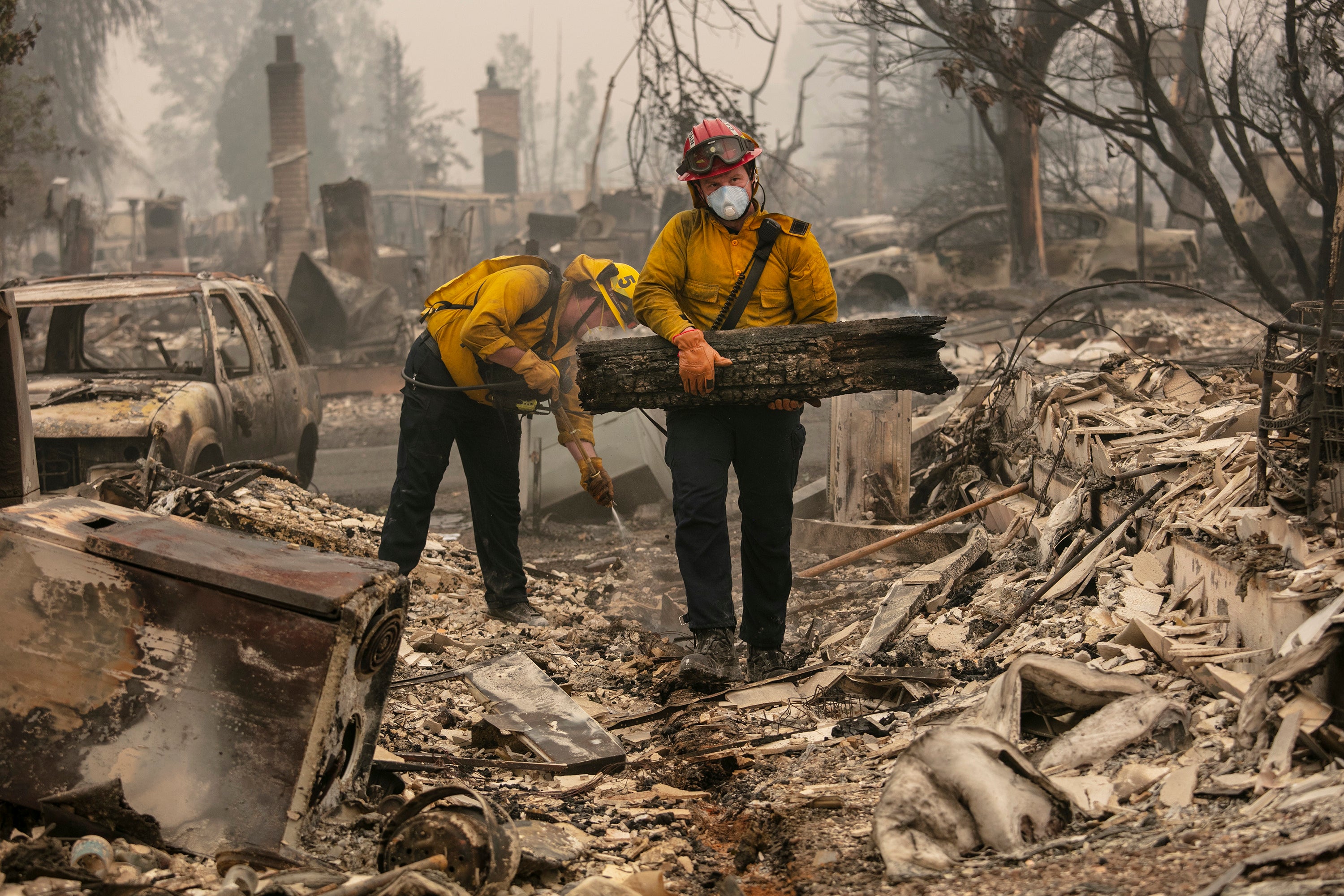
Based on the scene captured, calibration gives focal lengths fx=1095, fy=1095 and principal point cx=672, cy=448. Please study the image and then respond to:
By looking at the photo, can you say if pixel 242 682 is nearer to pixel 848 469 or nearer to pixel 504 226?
pixel 848 469

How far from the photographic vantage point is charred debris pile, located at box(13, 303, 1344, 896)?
2406 millimetres

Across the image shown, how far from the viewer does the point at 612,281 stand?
4984mm

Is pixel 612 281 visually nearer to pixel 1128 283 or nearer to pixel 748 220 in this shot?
pixel 748 220

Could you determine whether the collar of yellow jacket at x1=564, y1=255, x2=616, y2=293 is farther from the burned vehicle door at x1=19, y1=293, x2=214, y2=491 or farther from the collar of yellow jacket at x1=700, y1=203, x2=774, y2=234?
the burned vehicle door at x1=19, y1=293, x2=214, y2=491

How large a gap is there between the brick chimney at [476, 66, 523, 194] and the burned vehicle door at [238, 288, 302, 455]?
96.7 ft

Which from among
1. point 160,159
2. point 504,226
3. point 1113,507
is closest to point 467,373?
point 1113,507

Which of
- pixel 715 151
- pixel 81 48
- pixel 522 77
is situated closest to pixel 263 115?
pixel 81 48

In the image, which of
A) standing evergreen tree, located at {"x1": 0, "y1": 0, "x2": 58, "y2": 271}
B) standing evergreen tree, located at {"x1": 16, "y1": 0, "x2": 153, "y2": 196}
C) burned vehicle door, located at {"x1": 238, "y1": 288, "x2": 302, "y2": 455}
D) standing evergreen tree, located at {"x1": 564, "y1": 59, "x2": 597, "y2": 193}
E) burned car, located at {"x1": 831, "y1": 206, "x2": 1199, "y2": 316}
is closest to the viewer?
burned vehicle door, located at {"x1": 238, "y1": 288, "x2": 302, "y2": 455}

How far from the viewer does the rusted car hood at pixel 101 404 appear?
19.2 ft

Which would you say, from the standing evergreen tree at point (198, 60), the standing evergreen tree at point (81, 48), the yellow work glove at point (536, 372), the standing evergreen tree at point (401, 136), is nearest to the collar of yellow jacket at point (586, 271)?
the yellow work glove at point (536, 372)

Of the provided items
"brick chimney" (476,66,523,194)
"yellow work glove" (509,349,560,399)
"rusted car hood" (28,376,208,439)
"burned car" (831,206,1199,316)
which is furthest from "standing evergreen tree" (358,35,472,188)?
"yellow work glove" (509,349,560,399)

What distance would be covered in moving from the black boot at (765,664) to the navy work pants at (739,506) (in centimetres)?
3

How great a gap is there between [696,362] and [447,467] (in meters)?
1.72

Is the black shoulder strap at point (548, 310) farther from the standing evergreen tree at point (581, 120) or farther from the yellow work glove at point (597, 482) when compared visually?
the standing evergreen tree at point (581, 120)
